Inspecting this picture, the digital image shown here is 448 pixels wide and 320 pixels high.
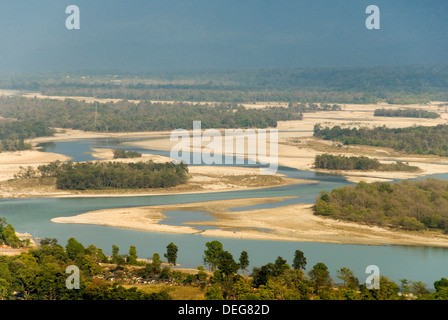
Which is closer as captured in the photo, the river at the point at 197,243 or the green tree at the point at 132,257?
the green tree at the point at 132,257

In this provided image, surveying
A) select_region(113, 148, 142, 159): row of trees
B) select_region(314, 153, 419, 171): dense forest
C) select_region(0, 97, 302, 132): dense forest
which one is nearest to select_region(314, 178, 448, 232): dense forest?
select_region(314, 153, 419, 171): dense forest

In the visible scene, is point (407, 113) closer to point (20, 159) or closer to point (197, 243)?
point (20, 159)

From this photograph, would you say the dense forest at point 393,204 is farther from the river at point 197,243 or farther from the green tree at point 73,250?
the green tree at point 73,250

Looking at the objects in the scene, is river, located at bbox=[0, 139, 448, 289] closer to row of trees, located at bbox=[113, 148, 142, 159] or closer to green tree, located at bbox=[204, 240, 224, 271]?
green tree, located at bbox=[204, 240, 224, 271]

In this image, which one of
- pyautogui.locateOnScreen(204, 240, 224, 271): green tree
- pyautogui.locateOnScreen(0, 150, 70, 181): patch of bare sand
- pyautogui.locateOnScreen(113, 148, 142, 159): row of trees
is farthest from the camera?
pyautogui.locateOnScreen(113, 148, 142, 159): row of trees

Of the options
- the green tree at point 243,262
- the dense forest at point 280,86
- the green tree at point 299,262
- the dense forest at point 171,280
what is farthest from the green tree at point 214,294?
the dense forest at point 280,86

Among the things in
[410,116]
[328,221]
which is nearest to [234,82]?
[410,116]
